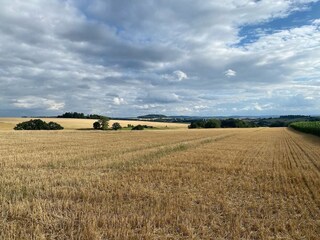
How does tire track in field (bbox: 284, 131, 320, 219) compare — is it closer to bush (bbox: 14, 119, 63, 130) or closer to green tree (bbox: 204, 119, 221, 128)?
bush (bbox: 14, 119, 63, 130)

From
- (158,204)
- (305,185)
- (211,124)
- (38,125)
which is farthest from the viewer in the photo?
(211,124)

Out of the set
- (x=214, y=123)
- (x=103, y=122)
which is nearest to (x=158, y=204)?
(x=103, y=122)

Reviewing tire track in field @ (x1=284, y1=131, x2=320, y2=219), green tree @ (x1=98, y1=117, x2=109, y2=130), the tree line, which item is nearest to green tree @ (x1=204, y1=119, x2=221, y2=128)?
the tree line

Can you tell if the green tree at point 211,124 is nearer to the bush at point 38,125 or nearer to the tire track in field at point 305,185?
the bush at point 38,125

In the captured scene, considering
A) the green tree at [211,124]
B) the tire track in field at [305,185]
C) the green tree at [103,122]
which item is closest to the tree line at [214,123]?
the green tree at [211,124]

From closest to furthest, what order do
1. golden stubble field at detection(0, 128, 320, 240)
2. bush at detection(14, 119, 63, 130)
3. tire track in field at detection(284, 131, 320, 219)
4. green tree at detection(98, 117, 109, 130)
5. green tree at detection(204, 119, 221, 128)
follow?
golden stubble field at detection(0, 128, 320, 240) → tire track in field at detection(284, 131, 320, 219) → bush at detection(14, 119, 63, 130) → green tree at detection(98, 117, 109, 130) → green tree at detection(204, 119, 221, 128)

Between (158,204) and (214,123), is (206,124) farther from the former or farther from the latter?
(158,204)

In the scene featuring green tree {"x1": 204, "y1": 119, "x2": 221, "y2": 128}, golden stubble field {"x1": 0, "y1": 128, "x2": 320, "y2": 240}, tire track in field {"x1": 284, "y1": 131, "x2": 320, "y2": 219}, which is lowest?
tire track in field {"x1": 284, "y1": 131, "x2": 320, "y2": 219}

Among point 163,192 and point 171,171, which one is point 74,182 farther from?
point 171,171

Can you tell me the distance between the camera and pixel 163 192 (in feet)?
37.4

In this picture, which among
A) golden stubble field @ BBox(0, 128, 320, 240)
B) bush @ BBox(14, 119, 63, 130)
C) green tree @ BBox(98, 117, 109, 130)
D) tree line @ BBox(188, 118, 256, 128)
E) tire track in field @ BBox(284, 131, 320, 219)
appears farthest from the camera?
tree line @ BBox(188, 118, 256, 128)

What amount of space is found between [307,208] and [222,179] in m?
4.88

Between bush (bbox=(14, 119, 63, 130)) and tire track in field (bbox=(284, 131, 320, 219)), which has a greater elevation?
bush (bbox=(14, 119, 63, 130))

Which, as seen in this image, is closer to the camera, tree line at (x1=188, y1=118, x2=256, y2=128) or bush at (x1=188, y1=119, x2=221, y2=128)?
bush at (x1=188, y1=119, x2=221, y2=128)
